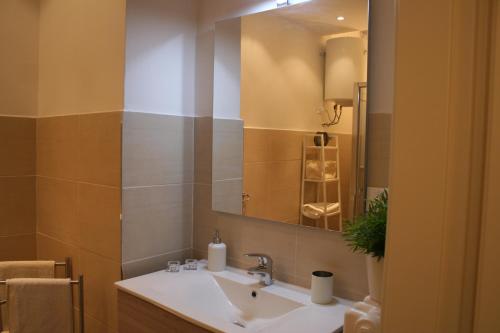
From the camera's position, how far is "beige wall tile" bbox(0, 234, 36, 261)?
82.0 inches

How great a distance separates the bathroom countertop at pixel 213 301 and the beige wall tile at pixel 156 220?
13 cm

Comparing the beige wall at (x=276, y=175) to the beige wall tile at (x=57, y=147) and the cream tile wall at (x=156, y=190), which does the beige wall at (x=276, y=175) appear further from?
the beige wall tile at (x=57, y=147)

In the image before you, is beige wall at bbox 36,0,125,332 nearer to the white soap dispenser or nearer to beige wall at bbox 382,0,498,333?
the white soap dispenser

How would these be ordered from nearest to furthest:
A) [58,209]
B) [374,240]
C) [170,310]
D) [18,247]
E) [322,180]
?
[374,240] < [170,310] < [322,180] < [58,209] < [18,247]

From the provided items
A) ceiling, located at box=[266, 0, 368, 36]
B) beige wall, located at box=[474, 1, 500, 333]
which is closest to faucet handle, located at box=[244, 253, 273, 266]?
ceiling, located at box=[266, 0, 368, 36]

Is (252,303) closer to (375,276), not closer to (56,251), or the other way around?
(375,276)

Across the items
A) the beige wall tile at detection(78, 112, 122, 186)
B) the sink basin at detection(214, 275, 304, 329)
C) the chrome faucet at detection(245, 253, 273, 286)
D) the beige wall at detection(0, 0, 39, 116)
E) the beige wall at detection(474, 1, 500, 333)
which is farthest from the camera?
the beige wall at detection(0, 0, 39, 116)

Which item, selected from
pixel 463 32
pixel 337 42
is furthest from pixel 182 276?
pixel 463 32

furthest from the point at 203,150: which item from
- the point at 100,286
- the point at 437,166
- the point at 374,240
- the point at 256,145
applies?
the point at 437,166

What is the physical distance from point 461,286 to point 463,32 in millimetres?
285

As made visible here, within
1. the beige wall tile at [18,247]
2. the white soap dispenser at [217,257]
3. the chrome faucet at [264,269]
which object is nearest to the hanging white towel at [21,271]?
the beige wall tile at [18,247]

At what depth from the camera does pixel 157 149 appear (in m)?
1.75

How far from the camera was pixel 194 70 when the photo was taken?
1.90 meters

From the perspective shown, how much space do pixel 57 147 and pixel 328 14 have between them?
4.94 ft
